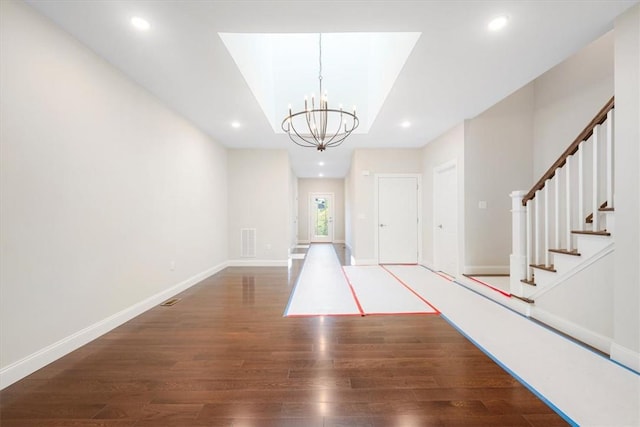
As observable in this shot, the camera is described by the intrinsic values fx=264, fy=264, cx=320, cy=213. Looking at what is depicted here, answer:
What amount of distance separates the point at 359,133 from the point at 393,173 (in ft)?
4.88

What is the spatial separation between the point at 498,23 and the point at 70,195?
3.90 m

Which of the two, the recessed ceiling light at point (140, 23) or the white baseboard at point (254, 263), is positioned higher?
the recessed ceiling light at point (140, 23)

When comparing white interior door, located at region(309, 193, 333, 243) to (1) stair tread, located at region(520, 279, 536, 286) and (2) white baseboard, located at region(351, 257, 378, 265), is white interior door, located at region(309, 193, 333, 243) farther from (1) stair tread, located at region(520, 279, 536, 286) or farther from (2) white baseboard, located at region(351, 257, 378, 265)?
(1) stair tread, located at region(520, 279, 536, 286)

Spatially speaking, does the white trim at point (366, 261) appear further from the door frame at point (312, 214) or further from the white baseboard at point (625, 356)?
the door frame at point (312, 214)

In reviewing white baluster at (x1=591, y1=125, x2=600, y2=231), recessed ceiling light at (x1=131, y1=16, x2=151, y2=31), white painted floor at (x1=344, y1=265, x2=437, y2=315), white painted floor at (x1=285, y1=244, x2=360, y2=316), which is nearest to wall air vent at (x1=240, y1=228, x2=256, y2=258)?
white painted floor at (x1=285, y1=244, x2=360, y2=316)

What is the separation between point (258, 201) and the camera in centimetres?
607

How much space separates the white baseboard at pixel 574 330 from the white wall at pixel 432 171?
1.68 meters

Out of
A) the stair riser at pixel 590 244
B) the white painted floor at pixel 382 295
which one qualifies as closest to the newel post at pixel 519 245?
the stair riser at pixel 590 244

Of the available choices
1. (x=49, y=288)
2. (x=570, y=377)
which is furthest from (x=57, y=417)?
(x=570, y=377)

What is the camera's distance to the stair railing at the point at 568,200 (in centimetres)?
235

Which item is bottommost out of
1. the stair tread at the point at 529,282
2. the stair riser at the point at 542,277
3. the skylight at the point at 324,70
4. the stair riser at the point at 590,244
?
the stair tread at the point at 529,282

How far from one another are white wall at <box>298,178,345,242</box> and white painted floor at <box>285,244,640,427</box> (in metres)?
6.21

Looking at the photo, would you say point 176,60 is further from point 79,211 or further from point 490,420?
point 490,420

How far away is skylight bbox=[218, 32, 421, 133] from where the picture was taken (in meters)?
3.68
